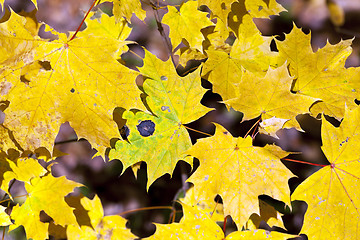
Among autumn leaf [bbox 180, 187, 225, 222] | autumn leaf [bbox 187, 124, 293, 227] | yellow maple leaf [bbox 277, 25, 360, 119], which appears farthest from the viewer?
autumn leaf [bbox 180, 187, 225, 222]

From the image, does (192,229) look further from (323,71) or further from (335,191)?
(323,71)

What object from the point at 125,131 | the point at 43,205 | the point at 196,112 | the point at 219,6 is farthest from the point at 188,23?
the point at 43,205

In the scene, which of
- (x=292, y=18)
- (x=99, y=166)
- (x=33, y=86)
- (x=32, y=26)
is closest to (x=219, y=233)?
(x=33, y=86)

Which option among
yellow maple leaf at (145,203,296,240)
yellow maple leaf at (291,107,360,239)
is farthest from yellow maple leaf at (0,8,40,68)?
yellow maple leaf at (291,107,360,239)

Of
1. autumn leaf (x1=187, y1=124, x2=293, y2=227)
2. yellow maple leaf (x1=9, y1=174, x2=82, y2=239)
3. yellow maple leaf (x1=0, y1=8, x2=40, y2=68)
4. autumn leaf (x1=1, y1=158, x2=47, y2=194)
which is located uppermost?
yellow maple leaf (x1=0, y1=8, x2=40, y2=68)

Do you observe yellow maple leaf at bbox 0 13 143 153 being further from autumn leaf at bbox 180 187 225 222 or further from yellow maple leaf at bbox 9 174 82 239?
autumn leaf at bbox 180 187 225 222

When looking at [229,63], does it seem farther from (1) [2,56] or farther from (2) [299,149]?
(2) [299,149]
